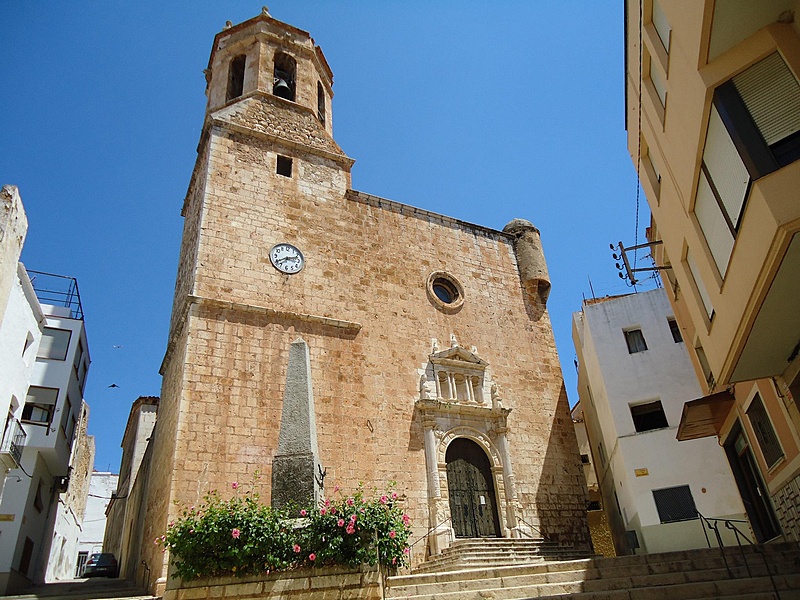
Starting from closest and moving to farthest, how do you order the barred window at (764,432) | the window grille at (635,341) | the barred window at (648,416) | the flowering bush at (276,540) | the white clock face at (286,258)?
the flowering bush at (276,540)
the barred window at (764,432)
the white clock face at (286,258)
the barred window at (648,416)
the window grille at (635,341)

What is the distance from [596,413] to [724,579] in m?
11.0

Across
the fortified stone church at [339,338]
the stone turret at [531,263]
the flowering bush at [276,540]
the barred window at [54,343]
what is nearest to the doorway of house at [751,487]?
the fortified stone church at [339,338]

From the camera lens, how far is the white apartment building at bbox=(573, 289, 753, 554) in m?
13.4

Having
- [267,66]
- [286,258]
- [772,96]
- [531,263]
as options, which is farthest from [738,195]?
[267,66]

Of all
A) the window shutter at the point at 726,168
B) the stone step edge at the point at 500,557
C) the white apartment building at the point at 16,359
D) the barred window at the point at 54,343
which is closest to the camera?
the window shutter at the point at 726,168

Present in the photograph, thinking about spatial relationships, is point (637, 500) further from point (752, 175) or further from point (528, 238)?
point (752, 175)

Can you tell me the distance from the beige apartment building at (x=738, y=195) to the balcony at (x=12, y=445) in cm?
1542

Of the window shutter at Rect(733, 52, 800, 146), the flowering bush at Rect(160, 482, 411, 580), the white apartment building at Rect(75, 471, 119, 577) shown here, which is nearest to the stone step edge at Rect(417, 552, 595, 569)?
the flowering bush at Rect(160, 482, 411, 580)

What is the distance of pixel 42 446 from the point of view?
15844 millimetres

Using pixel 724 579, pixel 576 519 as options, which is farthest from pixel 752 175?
pixel 576 519

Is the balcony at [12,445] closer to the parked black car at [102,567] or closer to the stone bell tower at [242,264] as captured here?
the stone bell tower at [242,264]

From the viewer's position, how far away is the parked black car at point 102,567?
21.0 meters

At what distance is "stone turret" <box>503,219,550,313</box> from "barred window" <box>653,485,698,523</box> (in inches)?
267

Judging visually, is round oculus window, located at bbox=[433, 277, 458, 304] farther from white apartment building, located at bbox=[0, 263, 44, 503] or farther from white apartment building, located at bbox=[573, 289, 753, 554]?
white apartment building, located at bbox=[0, 263, 44, 503]
